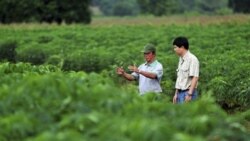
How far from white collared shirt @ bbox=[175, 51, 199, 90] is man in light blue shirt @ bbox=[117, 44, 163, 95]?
1.11 feet

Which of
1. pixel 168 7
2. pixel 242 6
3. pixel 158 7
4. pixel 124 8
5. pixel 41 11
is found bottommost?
pixel 124 8

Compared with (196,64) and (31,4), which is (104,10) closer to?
(31,4)

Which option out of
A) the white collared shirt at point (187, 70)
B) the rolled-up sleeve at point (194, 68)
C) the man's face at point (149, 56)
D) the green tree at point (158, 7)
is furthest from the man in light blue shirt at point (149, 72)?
the green tree at point (158, 7)

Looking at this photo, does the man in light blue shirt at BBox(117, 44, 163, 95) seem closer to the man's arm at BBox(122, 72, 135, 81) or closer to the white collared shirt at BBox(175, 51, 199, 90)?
the man's arm at BBox(122, 72, 135, 81)

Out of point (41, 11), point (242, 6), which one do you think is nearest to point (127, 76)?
point (41, 11)

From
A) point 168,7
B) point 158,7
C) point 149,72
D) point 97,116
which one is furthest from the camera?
point 158,7

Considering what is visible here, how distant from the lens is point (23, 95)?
21.4 feet

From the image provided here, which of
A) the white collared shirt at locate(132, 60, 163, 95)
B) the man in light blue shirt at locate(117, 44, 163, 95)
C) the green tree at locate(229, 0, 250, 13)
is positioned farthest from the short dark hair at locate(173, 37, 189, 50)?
the green tree at locate(229, 0, 250, 13)

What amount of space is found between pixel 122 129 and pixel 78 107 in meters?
0.89

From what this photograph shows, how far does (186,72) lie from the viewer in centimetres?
1008

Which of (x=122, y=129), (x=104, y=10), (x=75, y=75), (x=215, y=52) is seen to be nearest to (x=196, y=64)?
(x=75, y=75)

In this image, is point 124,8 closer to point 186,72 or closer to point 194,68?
point 186,72

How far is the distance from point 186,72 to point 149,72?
60cm

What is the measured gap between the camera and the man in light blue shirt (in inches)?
391
